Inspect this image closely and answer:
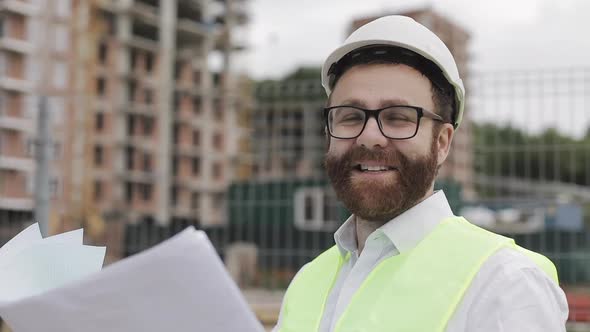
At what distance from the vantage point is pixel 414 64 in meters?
1.64

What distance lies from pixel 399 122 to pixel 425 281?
336 millimetres

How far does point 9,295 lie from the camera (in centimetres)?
115

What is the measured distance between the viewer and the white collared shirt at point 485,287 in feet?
4.31

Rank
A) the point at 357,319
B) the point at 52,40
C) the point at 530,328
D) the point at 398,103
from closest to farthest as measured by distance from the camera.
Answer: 1. the point at 530,328
2. the point at 357,319
3. the point at 398,103
4. the point at 52,40

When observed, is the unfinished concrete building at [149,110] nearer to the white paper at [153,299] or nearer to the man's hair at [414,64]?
the man's hair at [414,64]

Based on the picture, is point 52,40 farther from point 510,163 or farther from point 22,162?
point 510,163

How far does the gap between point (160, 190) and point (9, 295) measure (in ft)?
141

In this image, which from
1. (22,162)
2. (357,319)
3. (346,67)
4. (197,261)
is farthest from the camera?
(22,162)

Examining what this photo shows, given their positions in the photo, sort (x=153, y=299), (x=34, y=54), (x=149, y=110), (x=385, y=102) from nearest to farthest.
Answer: (x=153, y=299)
(x=385, y=102)
(x=34, y=54)
(x=149, y=110)

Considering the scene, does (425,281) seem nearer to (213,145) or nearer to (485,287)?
(485,287)

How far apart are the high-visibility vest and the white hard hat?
0.32 metres

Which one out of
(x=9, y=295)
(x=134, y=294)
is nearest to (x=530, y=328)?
(x=134, y=294)

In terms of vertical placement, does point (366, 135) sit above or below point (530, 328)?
above

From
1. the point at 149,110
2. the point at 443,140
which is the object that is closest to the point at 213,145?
the point at 149,110
